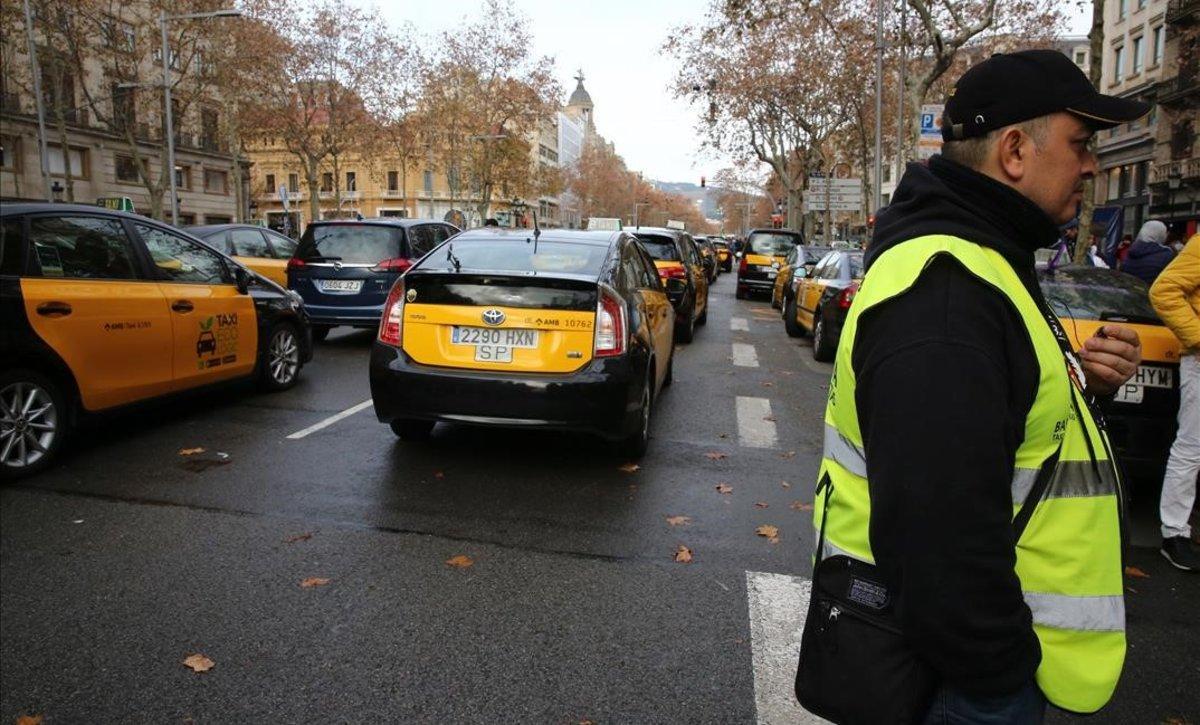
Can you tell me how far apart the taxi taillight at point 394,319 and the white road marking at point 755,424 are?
9.91 ft

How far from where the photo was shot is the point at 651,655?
3318 mm

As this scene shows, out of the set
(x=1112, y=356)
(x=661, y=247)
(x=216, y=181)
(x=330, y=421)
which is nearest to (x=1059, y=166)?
(x=1112, y=356)

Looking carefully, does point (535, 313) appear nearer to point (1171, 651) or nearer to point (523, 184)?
point (1171, 651)

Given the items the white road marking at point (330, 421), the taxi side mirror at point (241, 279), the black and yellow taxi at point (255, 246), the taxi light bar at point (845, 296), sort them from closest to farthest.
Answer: the white road marking at point (330, 421), the taxi side mirror at point (241, 279), the taxi light bar at point (845, 296), the black and yellow taxi at point (255, 246)

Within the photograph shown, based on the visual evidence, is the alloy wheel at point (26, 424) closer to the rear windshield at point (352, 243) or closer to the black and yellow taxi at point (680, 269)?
the rear windshield at point (352, 243)

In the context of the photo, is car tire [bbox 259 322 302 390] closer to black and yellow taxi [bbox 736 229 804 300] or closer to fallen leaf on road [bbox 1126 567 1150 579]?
fallen leaf on road [bbox 1126 567 1150 579]

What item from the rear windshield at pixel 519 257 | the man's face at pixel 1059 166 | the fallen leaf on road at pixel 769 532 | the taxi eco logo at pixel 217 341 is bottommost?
the fallen leaf on road at pixel 769 532

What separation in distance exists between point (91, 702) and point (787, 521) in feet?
11.9

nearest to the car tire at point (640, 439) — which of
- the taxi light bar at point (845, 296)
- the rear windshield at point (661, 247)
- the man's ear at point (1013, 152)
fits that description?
the man's ear at point (1013, 152)

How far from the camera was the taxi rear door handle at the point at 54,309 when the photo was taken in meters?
5.34

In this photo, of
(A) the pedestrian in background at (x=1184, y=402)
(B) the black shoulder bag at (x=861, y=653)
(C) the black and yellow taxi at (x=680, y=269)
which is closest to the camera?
(B) the black shoulder bag at (x=861, y=653)

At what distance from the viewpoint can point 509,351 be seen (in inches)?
219

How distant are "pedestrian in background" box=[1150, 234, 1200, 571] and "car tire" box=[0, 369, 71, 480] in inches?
263

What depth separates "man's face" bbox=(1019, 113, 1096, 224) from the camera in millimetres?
1488
